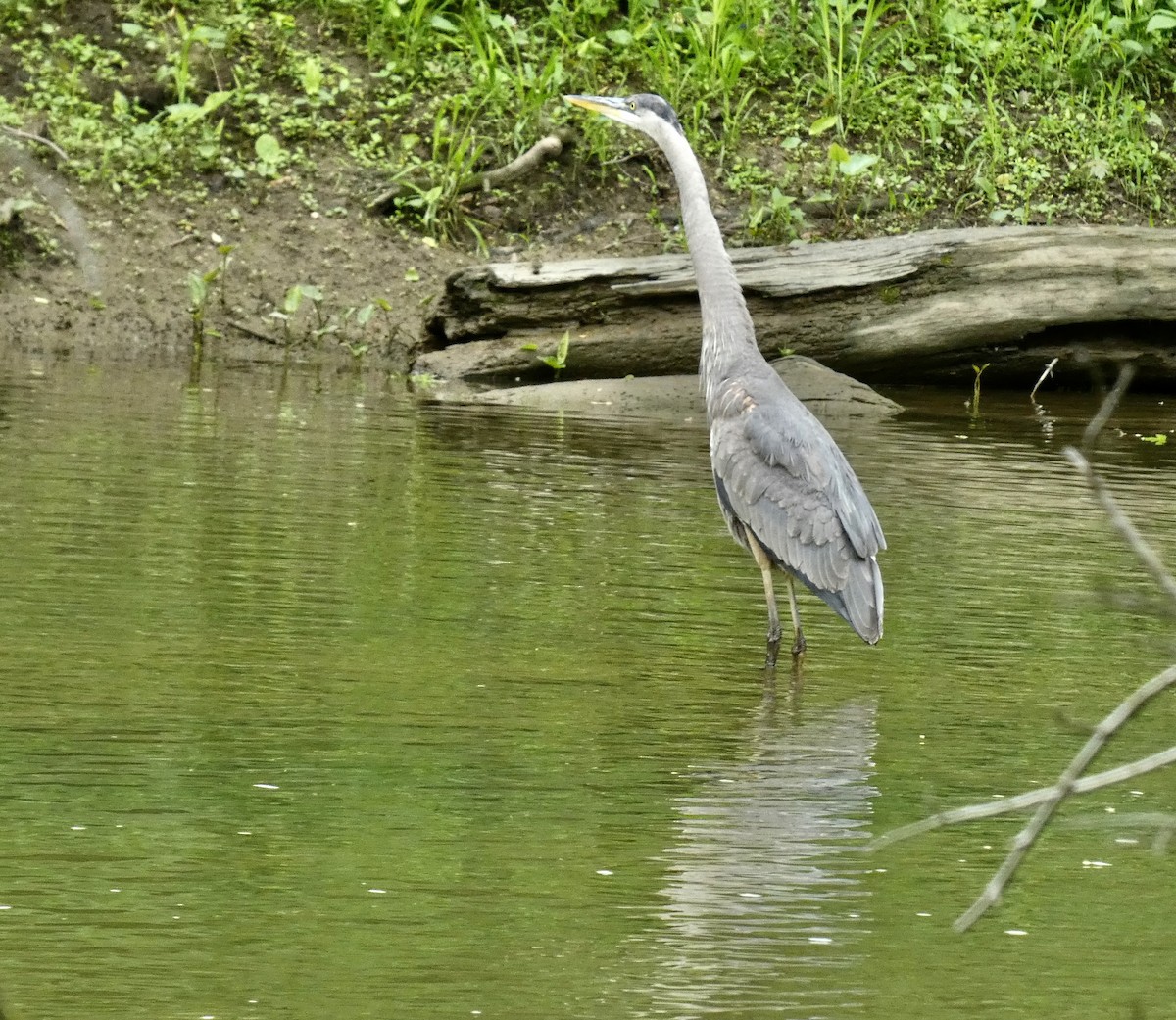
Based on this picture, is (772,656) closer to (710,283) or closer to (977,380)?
(710,283)

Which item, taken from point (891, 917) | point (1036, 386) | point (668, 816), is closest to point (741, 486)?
point (668, 816)

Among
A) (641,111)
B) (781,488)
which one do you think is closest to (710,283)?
(641,111)

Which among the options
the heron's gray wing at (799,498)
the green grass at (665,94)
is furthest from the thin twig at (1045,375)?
the heron's gray wing at (799,498)

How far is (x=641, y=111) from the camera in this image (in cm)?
875

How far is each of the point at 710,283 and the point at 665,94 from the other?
10159 mm

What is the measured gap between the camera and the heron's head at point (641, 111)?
8.56m

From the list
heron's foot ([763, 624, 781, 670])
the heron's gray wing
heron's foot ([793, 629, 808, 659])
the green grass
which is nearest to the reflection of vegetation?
the green grass

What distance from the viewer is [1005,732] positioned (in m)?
5.71

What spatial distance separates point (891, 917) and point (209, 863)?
1425 millimetres

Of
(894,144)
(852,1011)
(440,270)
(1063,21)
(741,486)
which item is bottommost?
(852,1011)

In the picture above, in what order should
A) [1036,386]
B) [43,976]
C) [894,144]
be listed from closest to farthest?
[43,976] < [1036,386] < [894,144]

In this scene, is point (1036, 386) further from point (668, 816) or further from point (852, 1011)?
point (852, 1011)

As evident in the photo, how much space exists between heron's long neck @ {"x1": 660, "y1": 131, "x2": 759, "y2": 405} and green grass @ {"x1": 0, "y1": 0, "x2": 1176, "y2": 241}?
305 inches

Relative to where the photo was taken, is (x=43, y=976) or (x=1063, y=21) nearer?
(x=43, y=976)
